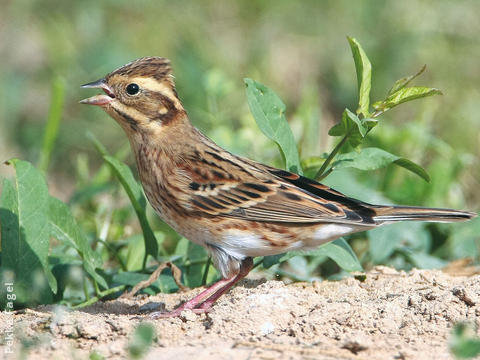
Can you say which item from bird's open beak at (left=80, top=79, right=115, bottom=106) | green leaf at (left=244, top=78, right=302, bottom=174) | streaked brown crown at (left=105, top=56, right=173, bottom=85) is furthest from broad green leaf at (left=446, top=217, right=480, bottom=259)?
bird's open beak at (left=80, top=79, right=115, bottom=106)

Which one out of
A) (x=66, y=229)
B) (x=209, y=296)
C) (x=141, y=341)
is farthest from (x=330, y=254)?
(x=141, y=341)

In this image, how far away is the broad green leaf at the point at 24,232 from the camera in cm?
552

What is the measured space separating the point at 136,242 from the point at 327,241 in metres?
1.68

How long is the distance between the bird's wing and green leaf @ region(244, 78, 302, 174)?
0.15m

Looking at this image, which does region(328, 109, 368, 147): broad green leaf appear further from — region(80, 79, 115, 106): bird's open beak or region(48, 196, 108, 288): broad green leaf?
region(48, 196, 108, 288): broad green leaf

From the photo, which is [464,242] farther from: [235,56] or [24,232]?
[235,56]

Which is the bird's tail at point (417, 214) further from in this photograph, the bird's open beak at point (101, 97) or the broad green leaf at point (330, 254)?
the bird's open beak at point (101, 97)

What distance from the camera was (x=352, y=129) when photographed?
5.48 metres

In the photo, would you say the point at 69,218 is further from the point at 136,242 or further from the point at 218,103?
the point at 218,103

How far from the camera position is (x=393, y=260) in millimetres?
6750

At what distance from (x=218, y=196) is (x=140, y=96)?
89cm

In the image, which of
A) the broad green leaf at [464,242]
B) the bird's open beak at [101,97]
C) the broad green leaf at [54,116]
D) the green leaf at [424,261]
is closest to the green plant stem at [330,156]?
the green leaf at [424,261]

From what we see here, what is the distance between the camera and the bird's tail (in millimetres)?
5348

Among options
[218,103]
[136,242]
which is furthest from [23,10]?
[136,242]
